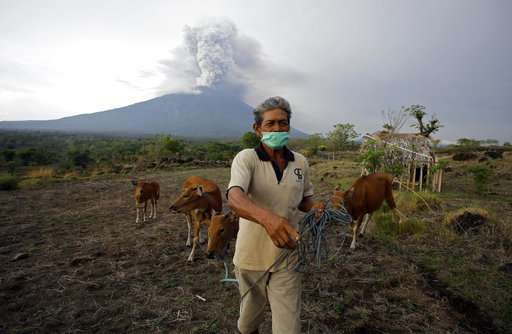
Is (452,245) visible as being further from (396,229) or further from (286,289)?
(286,289)

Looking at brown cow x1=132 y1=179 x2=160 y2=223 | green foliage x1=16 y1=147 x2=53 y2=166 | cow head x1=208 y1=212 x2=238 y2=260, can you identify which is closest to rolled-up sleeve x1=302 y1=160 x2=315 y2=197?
cow head x1=208 y1=212 x2=238 y2=260

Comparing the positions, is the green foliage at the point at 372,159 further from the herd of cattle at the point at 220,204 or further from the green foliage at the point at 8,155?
the green foliage at the point at 8,155

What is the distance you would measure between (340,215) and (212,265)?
12.6 feet

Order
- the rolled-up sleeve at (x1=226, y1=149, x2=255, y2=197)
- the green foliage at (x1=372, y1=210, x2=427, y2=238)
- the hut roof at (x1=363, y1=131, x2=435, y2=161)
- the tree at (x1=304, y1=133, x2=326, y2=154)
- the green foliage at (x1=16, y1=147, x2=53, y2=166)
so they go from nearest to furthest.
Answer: the rolled-up sleeve at (x1=226, y1=149, x2=255, y2=197)
the green foliage at (x1=372, y1=210, x2=427, y2=238)
the hut roof at (x1=363, y1=131, x2=435, y2=161)
the green foliage at (x1=16, y1=147, x2=53, y2=166)
the tree at (x1=304, y1=133, x2=326, y2=154)

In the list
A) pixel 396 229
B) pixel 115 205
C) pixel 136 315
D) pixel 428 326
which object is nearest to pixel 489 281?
pixel 428 326

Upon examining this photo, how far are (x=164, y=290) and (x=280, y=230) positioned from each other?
12.2ft

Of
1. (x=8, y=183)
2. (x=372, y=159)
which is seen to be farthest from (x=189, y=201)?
(x=8, y=183)

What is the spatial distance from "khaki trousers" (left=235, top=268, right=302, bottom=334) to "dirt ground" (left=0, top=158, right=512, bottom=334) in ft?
1.50

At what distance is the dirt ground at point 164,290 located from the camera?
366 cm

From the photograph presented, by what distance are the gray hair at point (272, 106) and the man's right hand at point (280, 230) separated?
0.94m

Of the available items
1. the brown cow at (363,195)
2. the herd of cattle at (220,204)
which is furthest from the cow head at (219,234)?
the brown cow at (363,195)

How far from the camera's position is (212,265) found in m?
5.41

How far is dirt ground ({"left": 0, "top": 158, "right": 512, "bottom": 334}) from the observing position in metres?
3.66

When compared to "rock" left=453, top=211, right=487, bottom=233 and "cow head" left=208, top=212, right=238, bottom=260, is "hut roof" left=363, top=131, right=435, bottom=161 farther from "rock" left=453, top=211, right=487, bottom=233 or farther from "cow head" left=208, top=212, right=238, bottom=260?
"cow head" left=208, top=212, right=238, bottom=260
